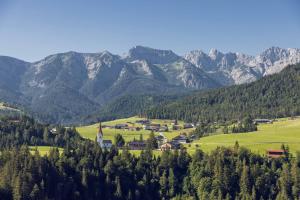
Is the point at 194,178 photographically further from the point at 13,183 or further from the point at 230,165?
the point at 13,183

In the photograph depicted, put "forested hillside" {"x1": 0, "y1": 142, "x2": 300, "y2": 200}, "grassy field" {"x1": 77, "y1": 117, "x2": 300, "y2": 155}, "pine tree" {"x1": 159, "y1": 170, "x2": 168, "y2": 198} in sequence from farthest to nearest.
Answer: "grassy field" {"x1": 77, "y1": 117, "x2": 300, "y2": 155} < "pine tree" {"x1": 159, "y1": 170, "x2": 168, "y2": 198} < "forested hillside" {"x1": 0, "y1": 142, "x2": 300, "y2": 200}

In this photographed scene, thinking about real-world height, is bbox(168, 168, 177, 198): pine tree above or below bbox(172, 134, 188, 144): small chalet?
below

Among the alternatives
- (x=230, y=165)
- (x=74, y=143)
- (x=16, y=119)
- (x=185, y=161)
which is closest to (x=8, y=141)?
(x=74, y=143)

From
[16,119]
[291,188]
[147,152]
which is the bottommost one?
[291,188]

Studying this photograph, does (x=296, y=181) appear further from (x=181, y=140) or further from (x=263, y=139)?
(x=181, y=140)

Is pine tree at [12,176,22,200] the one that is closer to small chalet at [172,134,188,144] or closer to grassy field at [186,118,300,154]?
grassy field at [186,118,300,154]

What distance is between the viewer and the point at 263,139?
498ft

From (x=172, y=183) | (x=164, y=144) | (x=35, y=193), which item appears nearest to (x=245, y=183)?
(x=172, y=183)

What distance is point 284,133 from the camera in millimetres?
163125

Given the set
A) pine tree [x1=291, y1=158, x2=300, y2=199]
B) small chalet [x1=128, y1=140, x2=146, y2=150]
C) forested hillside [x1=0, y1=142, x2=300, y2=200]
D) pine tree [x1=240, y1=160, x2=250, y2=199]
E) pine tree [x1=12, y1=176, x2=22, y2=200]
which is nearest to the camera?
pine tree [x1=12, y1=176, x2=22, y2=200]

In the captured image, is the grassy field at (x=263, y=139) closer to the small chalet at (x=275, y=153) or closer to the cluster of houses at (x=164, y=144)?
the small chalet at (x=275, y=153)

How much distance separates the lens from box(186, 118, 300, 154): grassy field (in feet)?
457

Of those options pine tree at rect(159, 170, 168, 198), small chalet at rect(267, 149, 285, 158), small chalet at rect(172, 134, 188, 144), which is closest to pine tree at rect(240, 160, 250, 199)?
small chalet at rect(267, 149, 285, 158)

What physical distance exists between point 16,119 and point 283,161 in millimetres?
104300
